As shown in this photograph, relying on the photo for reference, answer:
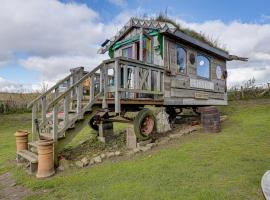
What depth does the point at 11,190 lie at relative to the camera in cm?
537

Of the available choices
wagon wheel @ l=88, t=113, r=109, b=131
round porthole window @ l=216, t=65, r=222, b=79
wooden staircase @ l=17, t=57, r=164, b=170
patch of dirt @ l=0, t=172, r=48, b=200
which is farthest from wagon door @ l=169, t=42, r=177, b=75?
patch of dirt @ l=0, t=172, r=48, b=200

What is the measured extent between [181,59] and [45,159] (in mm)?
6467

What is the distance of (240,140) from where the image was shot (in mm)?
8062

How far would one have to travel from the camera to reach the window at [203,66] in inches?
434

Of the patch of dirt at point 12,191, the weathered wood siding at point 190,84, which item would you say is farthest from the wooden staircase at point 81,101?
the weathered wood siding at point 190,84

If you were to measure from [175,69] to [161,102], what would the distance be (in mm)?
1679

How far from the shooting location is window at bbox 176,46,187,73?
384 inches

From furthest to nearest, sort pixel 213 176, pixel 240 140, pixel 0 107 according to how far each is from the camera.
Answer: pixel 0 107 → pixel 240 140 → pixel 213 176

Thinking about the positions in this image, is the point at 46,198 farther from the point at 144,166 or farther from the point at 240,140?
the point at 240,140

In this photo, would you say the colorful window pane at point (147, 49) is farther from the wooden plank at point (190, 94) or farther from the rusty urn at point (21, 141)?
the rusty urn at point (21, 141)

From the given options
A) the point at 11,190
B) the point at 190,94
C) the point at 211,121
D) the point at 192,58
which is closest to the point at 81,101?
the point at 11,190

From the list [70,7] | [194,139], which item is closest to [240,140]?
[194,139]

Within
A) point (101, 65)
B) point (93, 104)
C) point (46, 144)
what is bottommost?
point (46, 144)

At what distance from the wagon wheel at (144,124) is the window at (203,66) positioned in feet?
13.8
